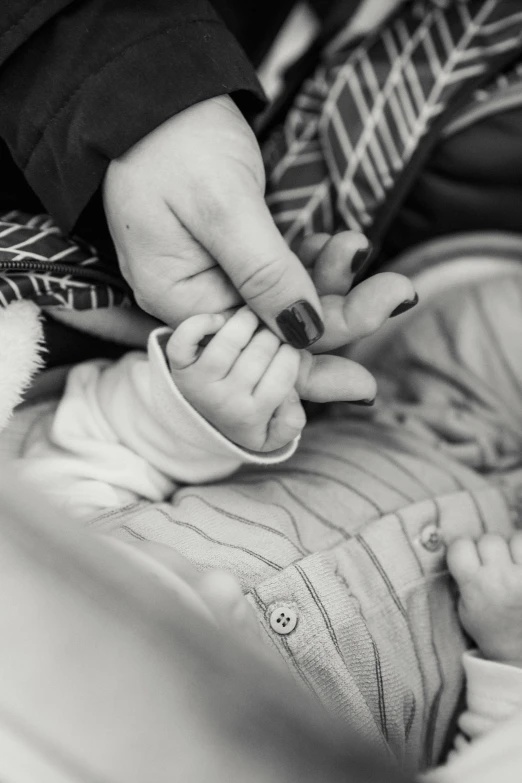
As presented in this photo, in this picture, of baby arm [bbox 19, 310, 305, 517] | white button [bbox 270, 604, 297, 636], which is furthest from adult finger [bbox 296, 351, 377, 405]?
white button [bbox 270, 604, 297, 636]

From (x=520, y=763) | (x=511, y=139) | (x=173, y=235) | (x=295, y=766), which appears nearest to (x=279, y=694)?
(x=295, y=766)

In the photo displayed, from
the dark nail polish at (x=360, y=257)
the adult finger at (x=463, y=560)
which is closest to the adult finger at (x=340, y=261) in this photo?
the dark nail polish at (x=360, y=257)

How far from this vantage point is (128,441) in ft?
1.54

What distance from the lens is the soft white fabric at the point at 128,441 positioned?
0.43 m

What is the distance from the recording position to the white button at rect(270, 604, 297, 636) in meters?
0.40

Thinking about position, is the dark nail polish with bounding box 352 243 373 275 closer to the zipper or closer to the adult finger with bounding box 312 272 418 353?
the adult finger with bounding box 312 272 418 353

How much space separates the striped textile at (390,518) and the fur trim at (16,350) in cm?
10

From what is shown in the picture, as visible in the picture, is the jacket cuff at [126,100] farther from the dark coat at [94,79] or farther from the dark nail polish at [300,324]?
the dark nail polish at [300,324]

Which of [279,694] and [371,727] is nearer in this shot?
[279,694]

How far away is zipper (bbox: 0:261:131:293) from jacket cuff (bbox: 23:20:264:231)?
38 millimetres

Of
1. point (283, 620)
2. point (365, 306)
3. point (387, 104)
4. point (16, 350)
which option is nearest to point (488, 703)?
point (283, 620)

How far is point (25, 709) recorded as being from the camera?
221 millimetres

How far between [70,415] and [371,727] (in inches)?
10.9

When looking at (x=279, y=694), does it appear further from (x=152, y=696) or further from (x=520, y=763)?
(x=520, y=763)
